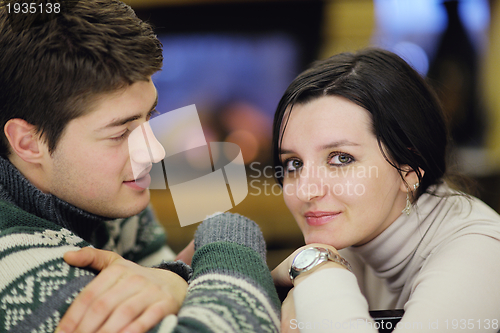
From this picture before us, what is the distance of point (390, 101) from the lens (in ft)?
2.80

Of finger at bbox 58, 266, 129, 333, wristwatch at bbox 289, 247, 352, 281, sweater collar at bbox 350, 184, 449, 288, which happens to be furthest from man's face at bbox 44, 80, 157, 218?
sweater collar at bbox 350, 184, 449, 288

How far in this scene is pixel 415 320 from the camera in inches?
24.3

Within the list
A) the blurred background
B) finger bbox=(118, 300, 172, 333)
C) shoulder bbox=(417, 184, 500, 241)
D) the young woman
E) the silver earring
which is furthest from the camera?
the blurred background

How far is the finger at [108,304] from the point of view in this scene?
546 mm

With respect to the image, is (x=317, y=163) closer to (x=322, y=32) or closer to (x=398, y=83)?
(x=398, y=83)

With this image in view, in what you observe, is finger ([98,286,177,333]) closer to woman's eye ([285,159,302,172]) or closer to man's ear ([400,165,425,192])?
woman's eye ([285,159,302,172])

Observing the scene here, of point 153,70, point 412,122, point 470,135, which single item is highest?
point 153,70

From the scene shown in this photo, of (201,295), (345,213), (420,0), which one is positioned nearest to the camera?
(201,295)

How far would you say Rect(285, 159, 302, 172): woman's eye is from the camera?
940mm

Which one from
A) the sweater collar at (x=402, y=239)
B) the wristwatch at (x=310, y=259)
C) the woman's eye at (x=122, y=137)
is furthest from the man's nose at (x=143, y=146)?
the sweater collar at (x=402, y=239)

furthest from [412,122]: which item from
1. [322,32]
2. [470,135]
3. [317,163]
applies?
[470,135]

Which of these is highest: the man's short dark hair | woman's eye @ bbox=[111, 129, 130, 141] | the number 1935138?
the number 1935138

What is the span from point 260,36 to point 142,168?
1.98 meters

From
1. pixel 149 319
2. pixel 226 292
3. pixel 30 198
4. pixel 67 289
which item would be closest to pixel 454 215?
pixel 226 292
